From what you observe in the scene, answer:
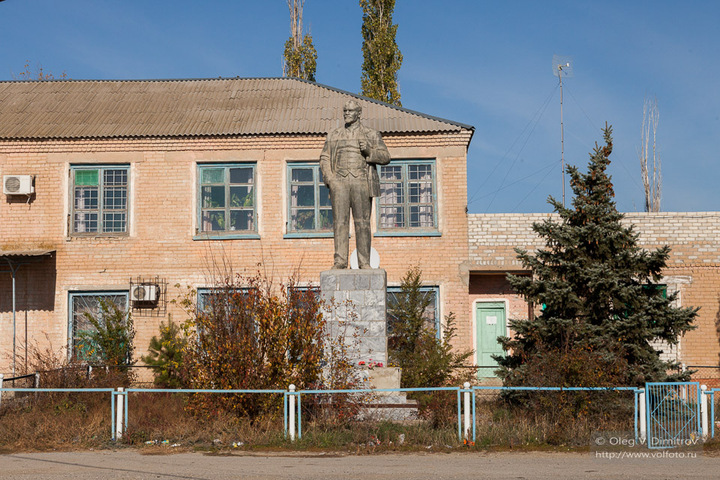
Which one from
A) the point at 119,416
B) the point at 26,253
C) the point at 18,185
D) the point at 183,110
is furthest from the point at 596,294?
the point at 18,185

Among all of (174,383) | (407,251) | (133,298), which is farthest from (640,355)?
(133,298)

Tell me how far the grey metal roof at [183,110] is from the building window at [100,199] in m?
0.91

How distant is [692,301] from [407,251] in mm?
6698

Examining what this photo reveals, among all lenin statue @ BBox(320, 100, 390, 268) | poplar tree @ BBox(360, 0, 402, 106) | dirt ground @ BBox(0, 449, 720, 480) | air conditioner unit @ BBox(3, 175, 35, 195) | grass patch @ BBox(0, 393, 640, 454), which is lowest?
dirt ground @ BBox(0, 449, 720, 480)

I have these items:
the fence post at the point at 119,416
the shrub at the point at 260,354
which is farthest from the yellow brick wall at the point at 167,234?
the fence post at the point at 119,416

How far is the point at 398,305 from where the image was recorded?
18125mm

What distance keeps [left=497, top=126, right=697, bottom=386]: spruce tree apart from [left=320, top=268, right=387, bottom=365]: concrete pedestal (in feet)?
9.53

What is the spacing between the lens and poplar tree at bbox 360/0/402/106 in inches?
1093

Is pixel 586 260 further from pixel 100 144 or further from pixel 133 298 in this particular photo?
pixel 100 144

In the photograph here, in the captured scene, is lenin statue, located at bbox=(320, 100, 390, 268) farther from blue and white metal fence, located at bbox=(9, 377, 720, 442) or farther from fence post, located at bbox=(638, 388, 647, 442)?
fence post, located at bbox=(638, 388, 647, 442)

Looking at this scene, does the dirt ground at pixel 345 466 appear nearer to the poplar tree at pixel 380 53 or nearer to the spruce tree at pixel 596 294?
the spruce tree at pixel 596 294

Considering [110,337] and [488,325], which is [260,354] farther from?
[488,325]

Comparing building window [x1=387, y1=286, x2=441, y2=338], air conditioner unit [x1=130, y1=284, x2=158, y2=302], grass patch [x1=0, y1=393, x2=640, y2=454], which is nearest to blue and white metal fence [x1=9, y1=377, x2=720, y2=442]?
grass patch [x1=0, y1=393, x2=640, y2=454]

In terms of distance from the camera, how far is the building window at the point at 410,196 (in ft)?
64.0
